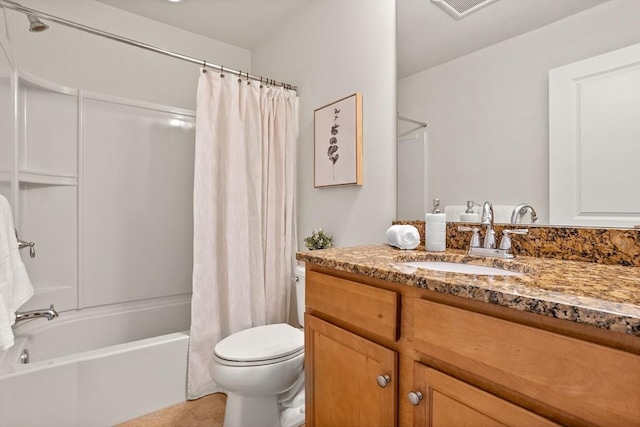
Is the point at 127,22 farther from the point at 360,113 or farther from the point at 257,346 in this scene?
the point at 257,346

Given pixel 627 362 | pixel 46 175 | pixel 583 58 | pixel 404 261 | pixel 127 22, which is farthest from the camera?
pixel 127 22

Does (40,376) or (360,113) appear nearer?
(40,376)

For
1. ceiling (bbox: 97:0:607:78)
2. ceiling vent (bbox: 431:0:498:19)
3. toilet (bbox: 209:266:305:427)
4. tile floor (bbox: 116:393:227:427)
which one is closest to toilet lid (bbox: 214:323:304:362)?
toilet (bbox: 209:266:305:427)

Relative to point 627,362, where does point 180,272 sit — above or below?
below

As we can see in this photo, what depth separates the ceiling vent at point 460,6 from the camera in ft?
4.24

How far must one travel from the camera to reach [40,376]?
4.47 ft

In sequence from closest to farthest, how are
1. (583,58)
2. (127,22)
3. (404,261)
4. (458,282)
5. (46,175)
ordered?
(458,282), (583,58), (404,261), (46,175), (127,22)

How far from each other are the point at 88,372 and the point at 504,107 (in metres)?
2.12

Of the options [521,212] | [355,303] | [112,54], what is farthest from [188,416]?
[112,54]

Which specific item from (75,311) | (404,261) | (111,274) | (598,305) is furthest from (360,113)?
(75,311)

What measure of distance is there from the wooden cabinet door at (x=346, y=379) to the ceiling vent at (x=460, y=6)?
1.35 meters

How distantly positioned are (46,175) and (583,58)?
2.68 meters

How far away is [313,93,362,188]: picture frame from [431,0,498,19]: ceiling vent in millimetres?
546

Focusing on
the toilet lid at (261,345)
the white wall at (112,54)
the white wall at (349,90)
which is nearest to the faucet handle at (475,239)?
the white wall at (349,90)
